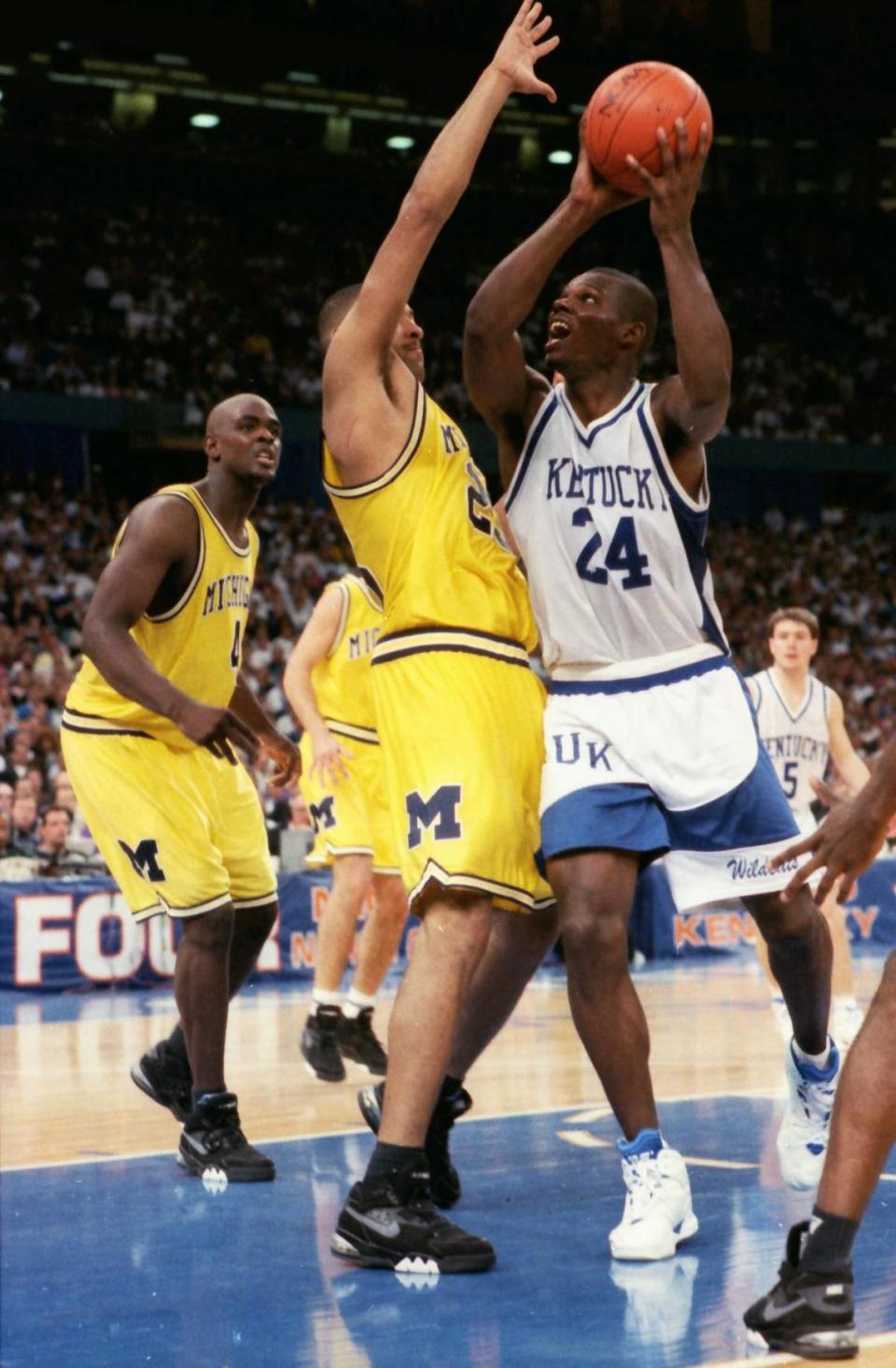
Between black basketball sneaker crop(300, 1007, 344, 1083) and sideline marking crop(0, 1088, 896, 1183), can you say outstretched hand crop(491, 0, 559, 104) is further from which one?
Result: black basketball sneaker crop(300, 1007, 344, 1083)

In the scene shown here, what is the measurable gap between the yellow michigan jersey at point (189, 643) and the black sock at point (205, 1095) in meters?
1.06

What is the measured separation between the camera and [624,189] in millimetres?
4281

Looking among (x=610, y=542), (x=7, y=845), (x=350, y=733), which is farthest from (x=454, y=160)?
(x=7, y=845)

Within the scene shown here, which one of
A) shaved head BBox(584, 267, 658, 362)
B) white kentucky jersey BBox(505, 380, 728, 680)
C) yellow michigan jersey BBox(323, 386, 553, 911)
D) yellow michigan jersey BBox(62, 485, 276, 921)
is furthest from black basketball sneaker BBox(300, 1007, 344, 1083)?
shaved head BBox(584, 267, 658, 362)

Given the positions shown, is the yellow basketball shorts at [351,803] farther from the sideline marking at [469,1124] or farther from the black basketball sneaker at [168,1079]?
the black basketball sneaker at [168,1079]

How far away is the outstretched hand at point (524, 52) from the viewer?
4328 millimetres

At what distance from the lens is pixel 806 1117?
189 inches

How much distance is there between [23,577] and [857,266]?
18.1 meters

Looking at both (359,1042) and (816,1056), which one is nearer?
(816,1056)

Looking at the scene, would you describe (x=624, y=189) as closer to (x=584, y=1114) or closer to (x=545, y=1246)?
(x=545, y=1246)

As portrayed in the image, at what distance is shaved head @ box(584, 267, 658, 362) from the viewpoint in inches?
177

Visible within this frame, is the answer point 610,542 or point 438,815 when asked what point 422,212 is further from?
point 438,815

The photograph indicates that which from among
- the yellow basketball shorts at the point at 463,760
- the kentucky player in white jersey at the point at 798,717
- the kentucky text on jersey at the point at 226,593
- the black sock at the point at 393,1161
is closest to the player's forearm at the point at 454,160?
the yellow basketball shorts at the point at 463,760

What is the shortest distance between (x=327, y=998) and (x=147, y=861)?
214 centimetres
